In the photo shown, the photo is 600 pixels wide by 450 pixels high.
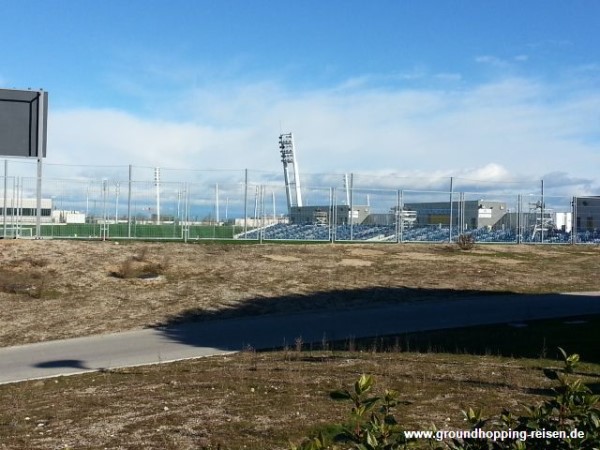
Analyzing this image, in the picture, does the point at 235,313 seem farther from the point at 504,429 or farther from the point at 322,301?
the point at 504,429

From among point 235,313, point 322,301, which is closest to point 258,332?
point 235,313

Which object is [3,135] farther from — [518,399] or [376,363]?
[518,399]

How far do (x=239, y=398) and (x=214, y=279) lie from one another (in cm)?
1212

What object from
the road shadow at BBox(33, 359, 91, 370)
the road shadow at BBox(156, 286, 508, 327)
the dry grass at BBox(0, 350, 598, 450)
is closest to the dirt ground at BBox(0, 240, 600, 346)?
the road shadow at BBox(156, 286, 508, 327)

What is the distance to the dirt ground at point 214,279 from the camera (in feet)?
56.2

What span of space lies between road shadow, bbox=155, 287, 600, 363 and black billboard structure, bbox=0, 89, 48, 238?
10861 mm

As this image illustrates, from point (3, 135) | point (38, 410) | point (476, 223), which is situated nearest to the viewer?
point (38, 410)

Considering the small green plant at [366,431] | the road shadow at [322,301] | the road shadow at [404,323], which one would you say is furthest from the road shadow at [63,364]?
the small green plant at [366,431]

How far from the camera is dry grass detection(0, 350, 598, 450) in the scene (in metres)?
7.04

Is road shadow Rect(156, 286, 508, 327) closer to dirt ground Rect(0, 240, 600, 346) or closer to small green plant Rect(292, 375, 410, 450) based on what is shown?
dirt ground Rect(0, 240, 600, 346)

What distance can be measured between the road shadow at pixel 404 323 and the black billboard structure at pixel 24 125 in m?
10.9

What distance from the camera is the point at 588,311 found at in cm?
1742

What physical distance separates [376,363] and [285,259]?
13.2m

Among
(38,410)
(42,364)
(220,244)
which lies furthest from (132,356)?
(220,244)
